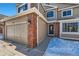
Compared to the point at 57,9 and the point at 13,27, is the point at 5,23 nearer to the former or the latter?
the point at 13,27

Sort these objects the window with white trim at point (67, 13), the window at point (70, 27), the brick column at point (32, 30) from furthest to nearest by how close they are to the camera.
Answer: the window with white trim at point (67, 13) → the window at point (70, 27) → the brick column at point (32, 30)

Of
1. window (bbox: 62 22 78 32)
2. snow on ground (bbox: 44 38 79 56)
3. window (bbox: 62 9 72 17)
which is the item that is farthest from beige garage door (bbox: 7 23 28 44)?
window (bbox: 62 9 72 17)

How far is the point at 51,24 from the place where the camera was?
38.4 feet

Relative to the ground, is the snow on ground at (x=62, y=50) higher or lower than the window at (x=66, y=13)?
lower

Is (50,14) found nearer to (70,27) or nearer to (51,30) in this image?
(51,30)

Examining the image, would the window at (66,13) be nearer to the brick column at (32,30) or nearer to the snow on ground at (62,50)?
the snow on ground at (62,50)

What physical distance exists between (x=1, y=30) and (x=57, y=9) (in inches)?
239

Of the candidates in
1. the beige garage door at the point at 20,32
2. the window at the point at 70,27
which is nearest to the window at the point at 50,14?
the window at the point at 70,27

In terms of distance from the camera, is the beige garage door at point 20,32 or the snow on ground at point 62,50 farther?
the beige garage door at point 20,32

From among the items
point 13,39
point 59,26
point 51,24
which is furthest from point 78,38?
point 13,39

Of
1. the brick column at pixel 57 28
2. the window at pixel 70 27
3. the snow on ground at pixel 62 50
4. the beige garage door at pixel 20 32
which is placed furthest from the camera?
the brick column at pixel 57 28

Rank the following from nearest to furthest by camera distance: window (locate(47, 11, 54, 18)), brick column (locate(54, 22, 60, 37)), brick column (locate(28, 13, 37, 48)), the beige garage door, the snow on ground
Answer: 1. the snow on ground
2. brick column (locate(28, 13, 37, 48))
3. the beige garage door
4. brick column (locate(54, 22, 60, 37))
5. window (locate(47, 11, 54, 18))

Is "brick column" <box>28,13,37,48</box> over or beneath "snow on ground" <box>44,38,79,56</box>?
over

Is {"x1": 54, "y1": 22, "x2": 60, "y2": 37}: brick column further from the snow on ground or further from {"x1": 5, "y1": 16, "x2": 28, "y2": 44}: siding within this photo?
{"x1": 5, "y1": 16, "x2": 28, "y2": 44}: siding
